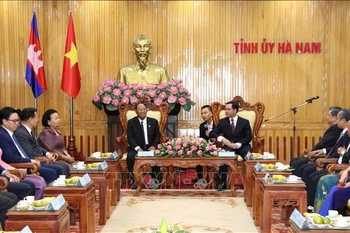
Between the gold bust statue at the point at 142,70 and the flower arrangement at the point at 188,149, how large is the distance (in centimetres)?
244

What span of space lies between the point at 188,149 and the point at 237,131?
106cm

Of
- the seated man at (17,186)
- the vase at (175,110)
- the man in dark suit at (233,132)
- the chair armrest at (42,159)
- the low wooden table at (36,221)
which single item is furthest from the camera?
the vase at (175,110)

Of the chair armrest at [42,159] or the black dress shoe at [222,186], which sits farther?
the black dress shoe at [222,186]

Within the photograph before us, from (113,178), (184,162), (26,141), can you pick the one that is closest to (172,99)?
(184,162)

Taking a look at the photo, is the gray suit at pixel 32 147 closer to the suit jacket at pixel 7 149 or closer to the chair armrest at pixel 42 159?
the chair armrest at pixel 42 159

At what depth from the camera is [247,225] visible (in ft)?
18.1

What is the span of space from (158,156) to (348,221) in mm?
3705

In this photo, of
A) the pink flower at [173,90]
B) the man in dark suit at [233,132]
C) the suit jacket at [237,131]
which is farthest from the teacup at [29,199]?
the pink flower at [173,90]

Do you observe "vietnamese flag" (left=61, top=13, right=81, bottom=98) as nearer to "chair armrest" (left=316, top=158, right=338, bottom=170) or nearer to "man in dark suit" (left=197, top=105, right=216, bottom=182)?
"man in dark suit" (left=197, top=105, right=216, bottom=182)

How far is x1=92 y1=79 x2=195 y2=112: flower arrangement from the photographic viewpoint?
844 cm

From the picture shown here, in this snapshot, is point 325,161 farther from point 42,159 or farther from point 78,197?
point 42,159

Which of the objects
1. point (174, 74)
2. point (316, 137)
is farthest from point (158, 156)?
point (316, 137)

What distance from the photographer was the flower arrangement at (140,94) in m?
8.44

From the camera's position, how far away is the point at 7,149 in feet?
19.0
